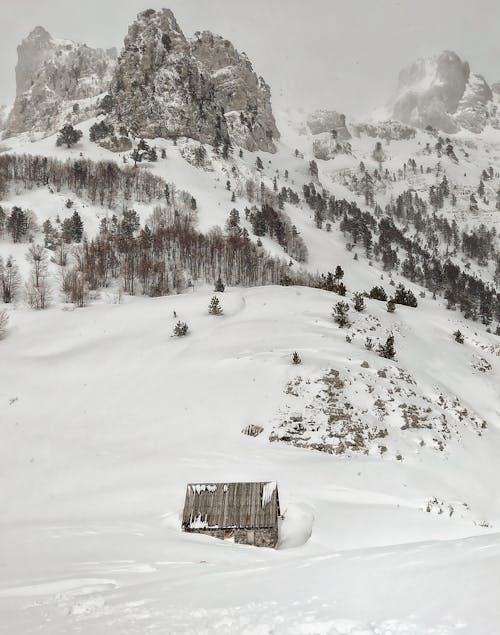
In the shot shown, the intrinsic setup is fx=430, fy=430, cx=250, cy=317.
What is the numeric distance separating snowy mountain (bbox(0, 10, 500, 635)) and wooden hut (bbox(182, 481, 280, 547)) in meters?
0.92

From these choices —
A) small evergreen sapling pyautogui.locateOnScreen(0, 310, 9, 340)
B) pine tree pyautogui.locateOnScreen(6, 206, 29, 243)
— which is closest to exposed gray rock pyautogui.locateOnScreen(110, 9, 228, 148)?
pine tree pyautogui.locateOnScreen(6, 206, 29, 243)

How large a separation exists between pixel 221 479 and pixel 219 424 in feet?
18.7

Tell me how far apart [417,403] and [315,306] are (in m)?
15.8

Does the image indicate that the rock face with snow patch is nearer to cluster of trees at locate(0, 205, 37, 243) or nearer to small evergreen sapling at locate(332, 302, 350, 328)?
cluster of trees at locate(0, 205, 37, 243)

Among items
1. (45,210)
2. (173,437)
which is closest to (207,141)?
(45,210)

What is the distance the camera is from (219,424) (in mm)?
26281

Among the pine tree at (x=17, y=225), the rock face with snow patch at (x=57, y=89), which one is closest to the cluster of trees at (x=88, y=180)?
the pine tree at (x=17, y=225)

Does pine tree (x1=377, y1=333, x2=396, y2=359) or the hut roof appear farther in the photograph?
pine tree (x1=377, y1=333, x2=396, y2=359)

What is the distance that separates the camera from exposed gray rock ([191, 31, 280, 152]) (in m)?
153

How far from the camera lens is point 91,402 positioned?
2908 cm

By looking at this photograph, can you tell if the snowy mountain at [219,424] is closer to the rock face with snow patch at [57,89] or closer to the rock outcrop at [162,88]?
the rock outcrop at [162,88]

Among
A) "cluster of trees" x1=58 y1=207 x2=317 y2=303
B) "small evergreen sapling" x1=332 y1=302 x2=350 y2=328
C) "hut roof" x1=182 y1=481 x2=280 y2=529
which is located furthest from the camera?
"cluster of trees" x1=58 y1=207 x2=317 y2=303

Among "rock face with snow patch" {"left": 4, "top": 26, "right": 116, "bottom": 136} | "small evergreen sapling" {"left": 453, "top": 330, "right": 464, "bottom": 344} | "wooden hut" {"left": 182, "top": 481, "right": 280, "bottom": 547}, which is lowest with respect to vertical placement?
"wooden hut" {"left": 182, "top": 481, "right": 280, "bottom": 547}

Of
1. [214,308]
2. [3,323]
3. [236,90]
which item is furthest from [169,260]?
[236,90]
